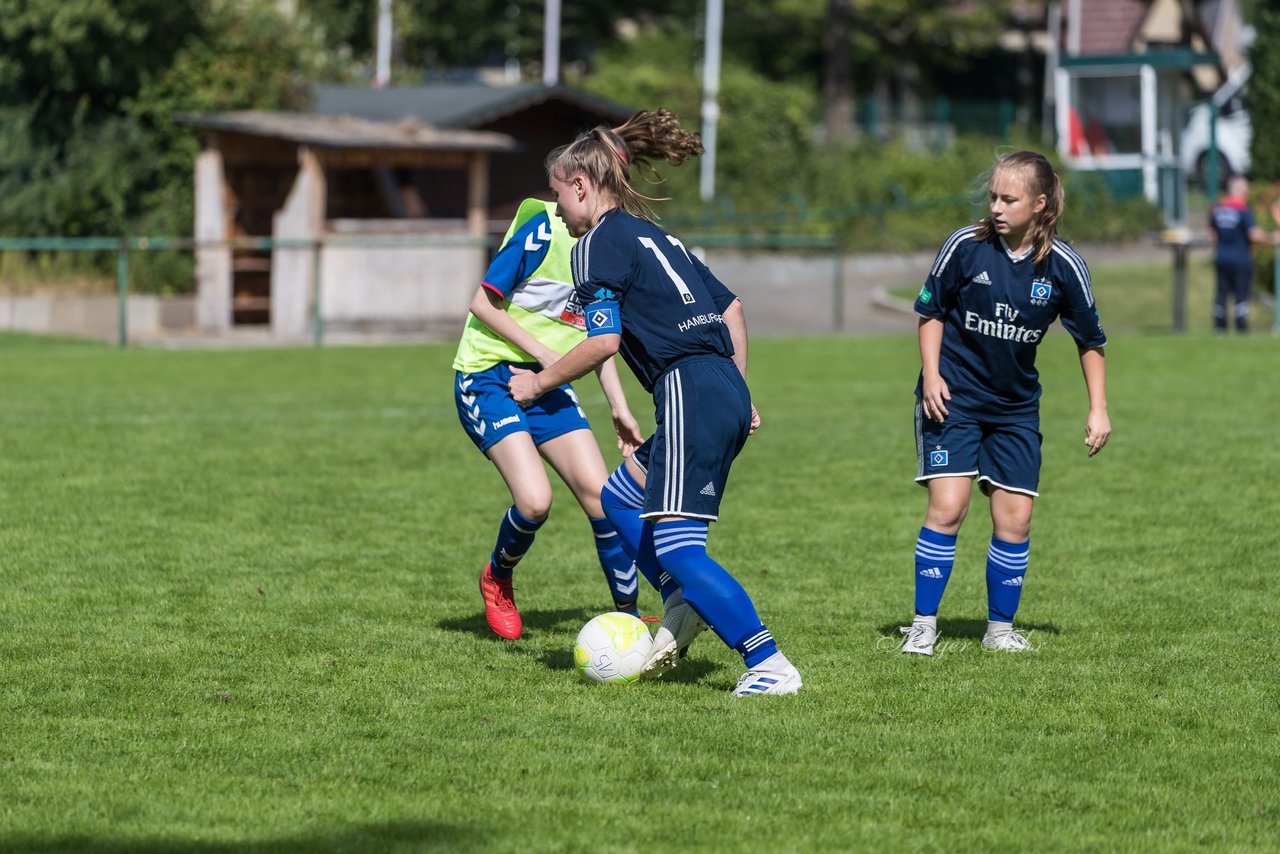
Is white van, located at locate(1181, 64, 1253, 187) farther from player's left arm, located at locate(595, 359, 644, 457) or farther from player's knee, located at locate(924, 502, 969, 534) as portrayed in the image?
player's left arm, located at locate(595, 359, 644, 457)

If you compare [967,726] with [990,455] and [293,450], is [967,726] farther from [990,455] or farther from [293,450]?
[293,450]

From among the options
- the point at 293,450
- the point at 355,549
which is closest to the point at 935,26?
the point at 293,450

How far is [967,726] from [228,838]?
2.37 meters

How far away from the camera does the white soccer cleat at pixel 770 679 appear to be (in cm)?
599

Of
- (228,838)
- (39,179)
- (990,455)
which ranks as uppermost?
(39,179)

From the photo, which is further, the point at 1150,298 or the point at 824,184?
the point at 824,184

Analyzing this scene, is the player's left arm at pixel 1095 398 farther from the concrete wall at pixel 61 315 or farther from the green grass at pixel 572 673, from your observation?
the concrete wall at pixel 61 315

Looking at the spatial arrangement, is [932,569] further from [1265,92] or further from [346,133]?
[1265,92]

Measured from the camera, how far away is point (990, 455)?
22.3ft

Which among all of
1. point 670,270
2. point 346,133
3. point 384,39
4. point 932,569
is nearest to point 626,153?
A: point 670,270

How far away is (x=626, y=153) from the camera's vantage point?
611 cm

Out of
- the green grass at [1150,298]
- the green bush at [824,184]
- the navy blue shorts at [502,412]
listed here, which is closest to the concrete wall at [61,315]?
the green bush at [824,184]

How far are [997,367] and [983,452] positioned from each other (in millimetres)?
345

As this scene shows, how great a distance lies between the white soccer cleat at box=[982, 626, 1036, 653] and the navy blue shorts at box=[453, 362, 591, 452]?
1.77 m
